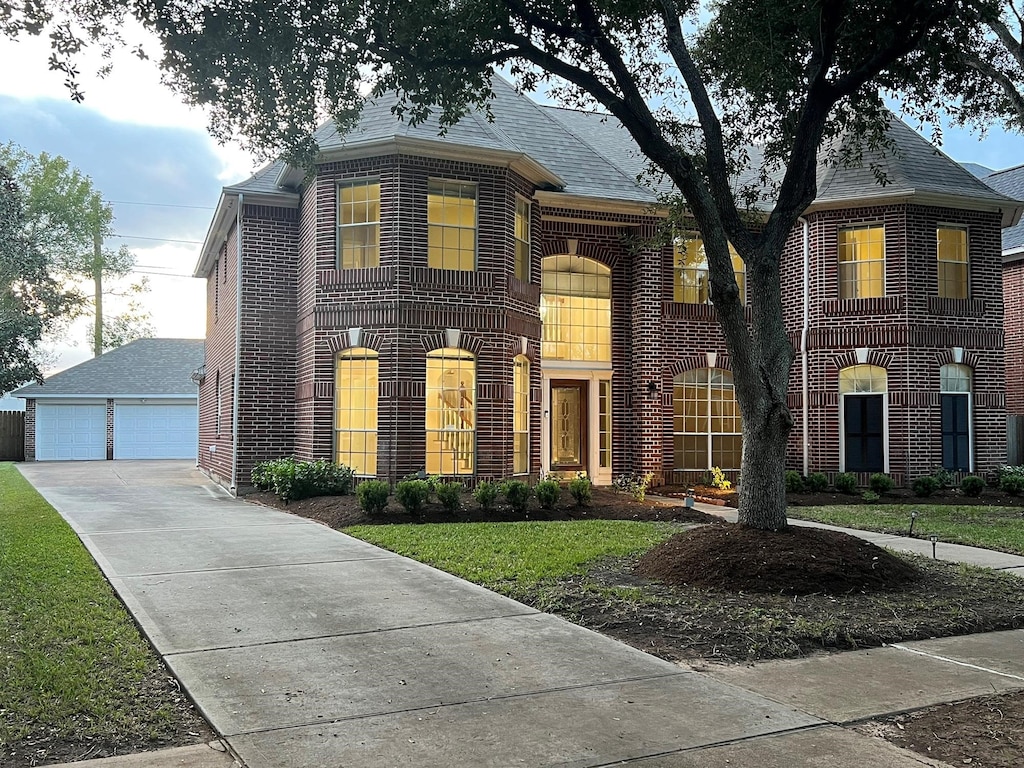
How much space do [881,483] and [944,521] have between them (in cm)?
401

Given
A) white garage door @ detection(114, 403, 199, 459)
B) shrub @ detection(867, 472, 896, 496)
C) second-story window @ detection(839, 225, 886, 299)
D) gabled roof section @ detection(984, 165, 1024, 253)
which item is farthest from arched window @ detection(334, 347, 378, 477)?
white garage door @ detection(114, 403, 199, 459)

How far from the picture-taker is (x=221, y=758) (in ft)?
13.3

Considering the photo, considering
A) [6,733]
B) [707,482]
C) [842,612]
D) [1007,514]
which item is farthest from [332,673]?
[707,482]

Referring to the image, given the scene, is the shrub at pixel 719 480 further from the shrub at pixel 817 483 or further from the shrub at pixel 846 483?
the shrub at pixel 846 483

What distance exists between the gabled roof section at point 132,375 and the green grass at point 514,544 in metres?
24.5

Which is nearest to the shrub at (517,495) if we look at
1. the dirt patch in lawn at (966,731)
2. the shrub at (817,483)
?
the shrub at (817,483)

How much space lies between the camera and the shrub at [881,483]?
17641mm

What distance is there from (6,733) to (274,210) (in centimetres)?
1481

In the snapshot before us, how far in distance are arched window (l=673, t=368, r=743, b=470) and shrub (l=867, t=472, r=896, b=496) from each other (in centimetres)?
291

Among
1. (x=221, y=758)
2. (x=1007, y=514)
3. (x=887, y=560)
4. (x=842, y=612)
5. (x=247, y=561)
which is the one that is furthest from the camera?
(x=1007, y=514)

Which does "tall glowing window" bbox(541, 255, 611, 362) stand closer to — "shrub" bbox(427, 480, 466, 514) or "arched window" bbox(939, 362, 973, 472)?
"shrub" bbox(427, 480, 466, 514)

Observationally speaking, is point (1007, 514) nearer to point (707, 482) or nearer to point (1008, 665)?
point (707, 482)

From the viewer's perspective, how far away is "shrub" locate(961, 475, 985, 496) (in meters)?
17.6

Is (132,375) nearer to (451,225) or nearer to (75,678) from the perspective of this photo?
(451,225)
